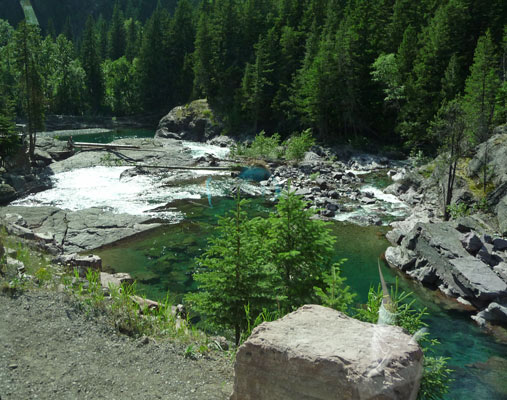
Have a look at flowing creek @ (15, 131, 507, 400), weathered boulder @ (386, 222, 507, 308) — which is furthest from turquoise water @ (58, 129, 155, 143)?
weathered boulder @ (386, 222, 507, 308)

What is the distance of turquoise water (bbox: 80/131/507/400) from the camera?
35.3ft

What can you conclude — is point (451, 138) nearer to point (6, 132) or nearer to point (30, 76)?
point (6, 132)

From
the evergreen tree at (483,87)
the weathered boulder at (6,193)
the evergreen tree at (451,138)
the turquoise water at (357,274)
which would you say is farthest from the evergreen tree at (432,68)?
the weathered boulder at (6,193)

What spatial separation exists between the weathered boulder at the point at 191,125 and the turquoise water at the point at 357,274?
32.5 m

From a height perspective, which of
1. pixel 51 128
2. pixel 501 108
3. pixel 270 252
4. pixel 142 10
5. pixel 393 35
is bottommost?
pixel 51 128

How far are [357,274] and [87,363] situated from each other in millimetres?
12507

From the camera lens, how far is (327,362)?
4422mm

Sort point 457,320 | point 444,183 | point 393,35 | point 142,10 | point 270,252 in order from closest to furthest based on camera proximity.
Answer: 1. point 270,252
2. point 457,320
3. point 444,183
4. point 393,35
5. point 142,10

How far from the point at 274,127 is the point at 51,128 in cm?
3984

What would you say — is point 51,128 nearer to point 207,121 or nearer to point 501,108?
point 207,121

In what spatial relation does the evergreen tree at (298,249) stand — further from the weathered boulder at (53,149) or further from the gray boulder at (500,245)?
the weathered boulder at (53,149)

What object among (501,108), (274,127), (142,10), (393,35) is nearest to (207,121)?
(274,127)

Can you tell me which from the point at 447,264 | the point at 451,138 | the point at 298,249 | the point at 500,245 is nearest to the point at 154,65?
the point at 451,138

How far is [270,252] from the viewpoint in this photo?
9227mm
